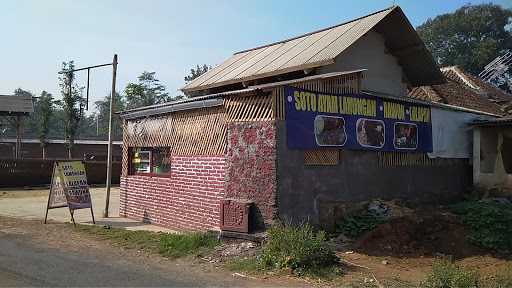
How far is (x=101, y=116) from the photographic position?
112 metres

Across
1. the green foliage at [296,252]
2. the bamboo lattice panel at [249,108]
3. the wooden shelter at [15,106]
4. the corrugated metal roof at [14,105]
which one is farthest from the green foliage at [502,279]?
the corrugated metal roof at [14,105]

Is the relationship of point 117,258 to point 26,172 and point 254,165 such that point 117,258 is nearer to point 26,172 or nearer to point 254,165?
point 254,165

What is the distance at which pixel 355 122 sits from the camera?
1159 cm

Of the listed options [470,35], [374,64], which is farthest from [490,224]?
[470,35]

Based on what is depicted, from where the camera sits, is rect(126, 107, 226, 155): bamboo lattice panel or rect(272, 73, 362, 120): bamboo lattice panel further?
rect(126, 107, 226, 155): bamboo lattice panel

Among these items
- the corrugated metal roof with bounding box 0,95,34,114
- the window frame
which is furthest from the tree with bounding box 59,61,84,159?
the window frame

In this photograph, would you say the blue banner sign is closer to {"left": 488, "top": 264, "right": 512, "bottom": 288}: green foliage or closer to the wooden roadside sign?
{"left": 488, "top": 264, "right": 512, "bottom": 288}: green foliage

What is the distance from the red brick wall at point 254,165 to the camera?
9.90m

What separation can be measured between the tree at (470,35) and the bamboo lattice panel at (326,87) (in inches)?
2110

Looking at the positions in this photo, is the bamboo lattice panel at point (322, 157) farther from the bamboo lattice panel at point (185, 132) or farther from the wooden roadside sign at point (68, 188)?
the wooden roadside sign at point (68, 188)

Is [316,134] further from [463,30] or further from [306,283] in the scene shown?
[463,30]

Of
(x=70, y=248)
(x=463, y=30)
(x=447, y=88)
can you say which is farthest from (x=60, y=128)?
(x=70, y=248)

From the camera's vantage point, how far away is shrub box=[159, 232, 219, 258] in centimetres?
994

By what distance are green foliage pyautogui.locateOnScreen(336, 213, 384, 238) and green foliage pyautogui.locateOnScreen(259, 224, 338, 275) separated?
7.26 feet
